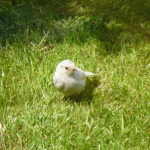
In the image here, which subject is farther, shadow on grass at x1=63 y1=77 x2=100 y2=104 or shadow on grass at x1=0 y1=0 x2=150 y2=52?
shadow on grass at x1=0 y1=0 x2=150 y2=52

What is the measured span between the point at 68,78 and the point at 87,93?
41 centimetres

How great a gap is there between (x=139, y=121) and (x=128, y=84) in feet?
1.94

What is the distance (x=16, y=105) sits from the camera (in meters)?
2.96

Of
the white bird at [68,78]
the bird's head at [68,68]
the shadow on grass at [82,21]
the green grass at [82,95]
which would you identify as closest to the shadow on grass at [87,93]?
the green grass at [82,95]

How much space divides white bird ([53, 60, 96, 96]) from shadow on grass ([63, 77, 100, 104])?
0.60 ft

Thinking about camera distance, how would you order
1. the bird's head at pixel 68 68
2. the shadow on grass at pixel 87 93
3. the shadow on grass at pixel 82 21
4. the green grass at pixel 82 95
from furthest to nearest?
the shadow on grass at pixel 82 21 → the shadow on grass at pixel 87 93 → the bird's head at pixel 68 68 → the green grass at pixel 82 95

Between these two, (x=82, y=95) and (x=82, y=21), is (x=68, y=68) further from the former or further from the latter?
(x=82, y=21)

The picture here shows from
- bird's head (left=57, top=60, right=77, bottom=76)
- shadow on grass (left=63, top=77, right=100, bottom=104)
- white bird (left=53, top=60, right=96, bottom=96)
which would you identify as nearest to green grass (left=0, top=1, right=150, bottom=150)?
shadow on grass (left=63, top=77, right=100, bottom=104)

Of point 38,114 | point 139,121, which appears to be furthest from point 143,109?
point 38,114

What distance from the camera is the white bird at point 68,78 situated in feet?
9.47

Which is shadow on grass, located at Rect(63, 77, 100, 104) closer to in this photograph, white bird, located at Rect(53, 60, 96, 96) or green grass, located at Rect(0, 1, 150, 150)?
green grass, located at Rect(0, 1, 150, 150)

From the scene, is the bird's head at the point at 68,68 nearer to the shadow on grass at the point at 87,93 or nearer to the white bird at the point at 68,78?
the white bird at the point at 68,78

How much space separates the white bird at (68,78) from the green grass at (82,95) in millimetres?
190

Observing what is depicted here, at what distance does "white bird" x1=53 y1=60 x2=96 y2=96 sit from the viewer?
289 cm
